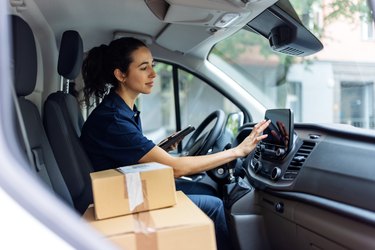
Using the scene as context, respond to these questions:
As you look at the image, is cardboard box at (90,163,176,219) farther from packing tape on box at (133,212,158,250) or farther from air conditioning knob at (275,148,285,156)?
air conditioning knob at (275,148,285,156)

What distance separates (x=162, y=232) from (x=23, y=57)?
0.69 meters

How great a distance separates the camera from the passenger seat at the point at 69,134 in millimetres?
1681

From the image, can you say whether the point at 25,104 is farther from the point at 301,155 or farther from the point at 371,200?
the point at 371,200

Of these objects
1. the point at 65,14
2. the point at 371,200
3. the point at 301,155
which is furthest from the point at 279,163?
the point at 65,14

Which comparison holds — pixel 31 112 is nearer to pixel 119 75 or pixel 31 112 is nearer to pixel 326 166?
pixel 119 75

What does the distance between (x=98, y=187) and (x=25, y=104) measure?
A: 2.05 ft

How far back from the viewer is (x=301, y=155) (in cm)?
162

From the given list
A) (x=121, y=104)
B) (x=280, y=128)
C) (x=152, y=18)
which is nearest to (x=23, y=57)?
(x=121, y=104)

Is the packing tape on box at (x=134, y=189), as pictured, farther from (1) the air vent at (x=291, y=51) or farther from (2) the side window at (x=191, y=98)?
(2) the side window at (x=191, y=98)

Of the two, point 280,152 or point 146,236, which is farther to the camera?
point 280,152

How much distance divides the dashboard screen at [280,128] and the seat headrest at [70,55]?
0.88m

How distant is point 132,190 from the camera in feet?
3.98

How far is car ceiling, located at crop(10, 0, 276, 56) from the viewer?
1.93m

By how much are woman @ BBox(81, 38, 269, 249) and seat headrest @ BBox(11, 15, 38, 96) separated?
0.44m
